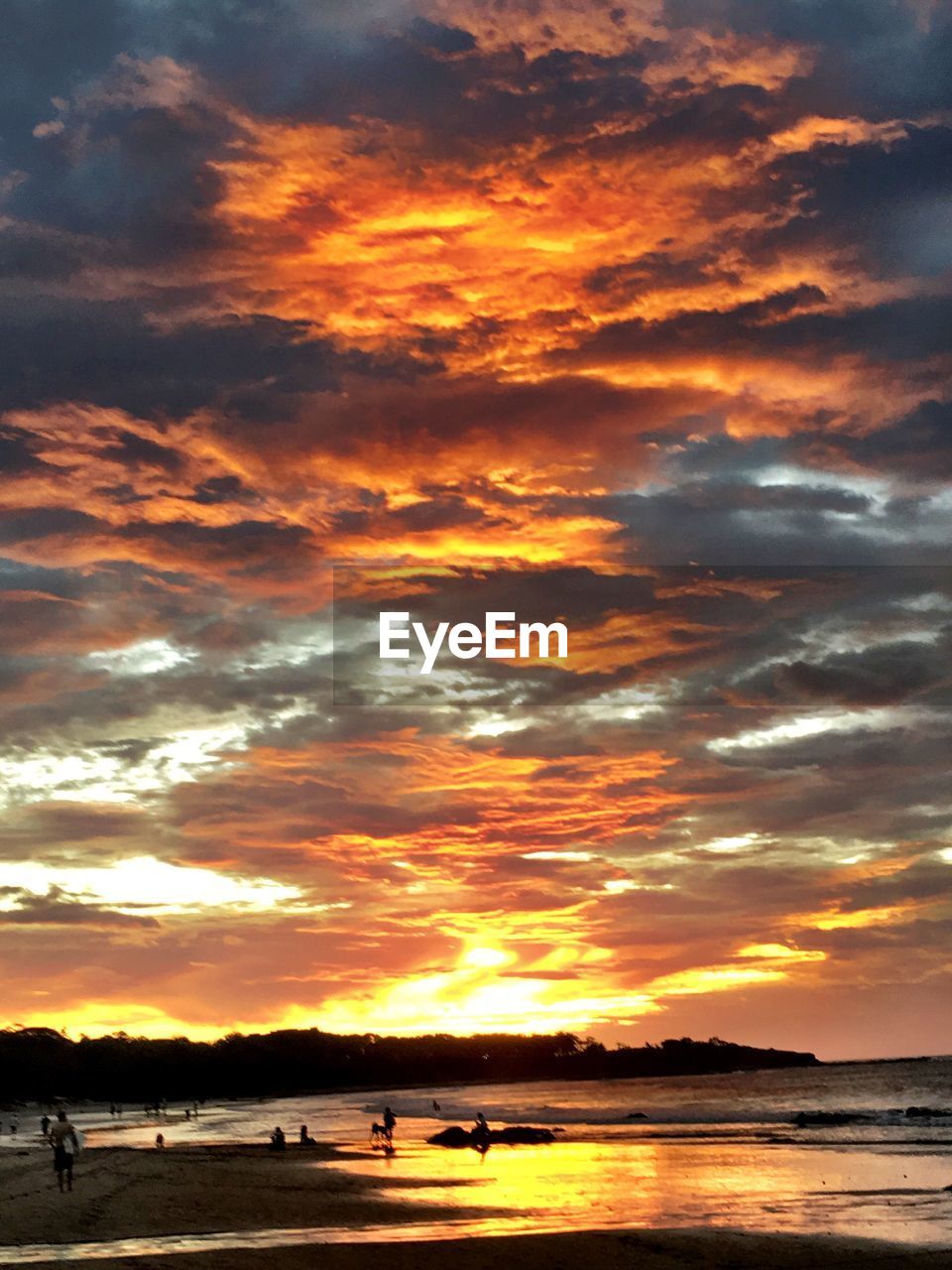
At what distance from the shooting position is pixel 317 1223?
3372cm

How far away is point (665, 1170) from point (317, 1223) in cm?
2218

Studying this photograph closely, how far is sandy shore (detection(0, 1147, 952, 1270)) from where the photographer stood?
2656 cm

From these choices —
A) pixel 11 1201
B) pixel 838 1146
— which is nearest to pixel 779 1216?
pixel 11 1201

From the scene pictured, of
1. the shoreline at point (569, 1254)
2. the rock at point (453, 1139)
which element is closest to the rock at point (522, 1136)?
the rock at point (453, 1139)

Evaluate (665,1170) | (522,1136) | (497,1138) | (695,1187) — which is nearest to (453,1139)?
(497,1138)

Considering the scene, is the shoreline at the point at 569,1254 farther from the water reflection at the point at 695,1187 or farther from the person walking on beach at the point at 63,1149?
the person walking on beach at the point at 63,1149

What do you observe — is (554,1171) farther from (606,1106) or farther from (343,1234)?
(606,1106)

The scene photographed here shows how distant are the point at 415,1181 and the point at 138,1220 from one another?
17031 millimetres

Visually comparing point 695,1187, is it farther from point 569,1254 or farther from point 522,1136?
point 522,1136

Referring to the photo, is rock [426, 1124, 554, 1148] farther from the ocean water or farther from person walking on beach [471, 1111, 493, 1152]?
person walking on beach [471, 1111, 493, 1152]

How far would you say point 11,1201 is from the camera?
122 feet

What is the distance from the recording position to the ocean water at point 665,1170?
34.4 metres

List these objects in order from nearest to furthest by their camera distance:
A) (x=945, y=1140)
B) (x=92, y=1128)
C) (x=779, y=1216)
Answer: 1. (x=779, y=1216)
2. (x=945, y=1140)
3. (x=92, y=1128)

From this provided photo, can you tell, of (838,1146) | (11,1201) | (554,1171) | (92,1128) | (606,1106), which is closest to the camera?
(11,1201)
